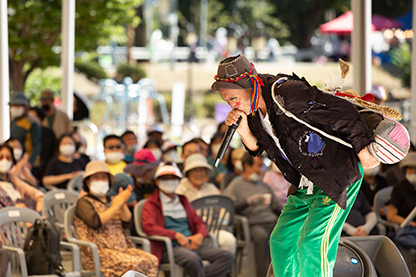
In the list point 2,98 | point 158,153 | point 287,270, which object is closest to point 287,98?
point 287,270

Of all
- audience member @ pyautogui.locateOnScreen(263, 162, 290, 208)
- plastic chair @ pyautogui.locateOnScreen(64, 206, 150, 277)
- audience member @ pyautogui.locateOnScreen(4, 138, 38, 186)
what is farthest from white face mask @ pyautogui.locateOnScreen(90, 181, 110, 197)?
audience member @ pyautogui.locateOnScreen(263, 162, 290, 208)

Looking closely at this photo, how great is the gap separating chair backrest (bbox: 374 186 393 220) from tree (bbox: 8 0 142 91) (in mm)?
9637

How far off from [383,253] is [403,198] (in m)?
2.10

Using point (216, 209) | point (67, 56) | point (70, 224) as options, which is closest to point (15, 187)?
point (70, 224)

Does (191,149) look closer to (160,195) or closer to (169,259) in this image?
(160,195)

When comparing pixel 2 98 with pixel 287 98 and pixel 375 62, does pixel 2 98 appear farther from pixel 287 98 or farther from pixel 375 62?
pixel 375 62

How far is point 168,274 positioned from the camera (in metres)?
5.88

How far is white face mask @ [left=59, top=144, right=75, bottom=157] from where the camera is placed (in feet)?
24.6

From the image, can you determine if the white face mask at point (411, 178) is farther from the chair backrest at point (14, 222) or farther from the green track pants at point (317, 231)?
the chair backrest at point (14, 222)

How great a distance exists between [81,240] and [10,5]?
10.5 m

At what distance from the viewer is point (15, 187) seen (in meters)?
6.36

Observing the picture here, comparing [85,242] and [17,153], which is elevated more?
[17,153]

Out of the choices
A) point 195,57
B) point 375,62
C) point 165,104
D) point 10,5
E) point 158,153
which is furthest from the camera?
point 375,62

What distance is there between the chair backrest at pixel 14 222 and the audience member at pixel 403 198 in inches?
133
